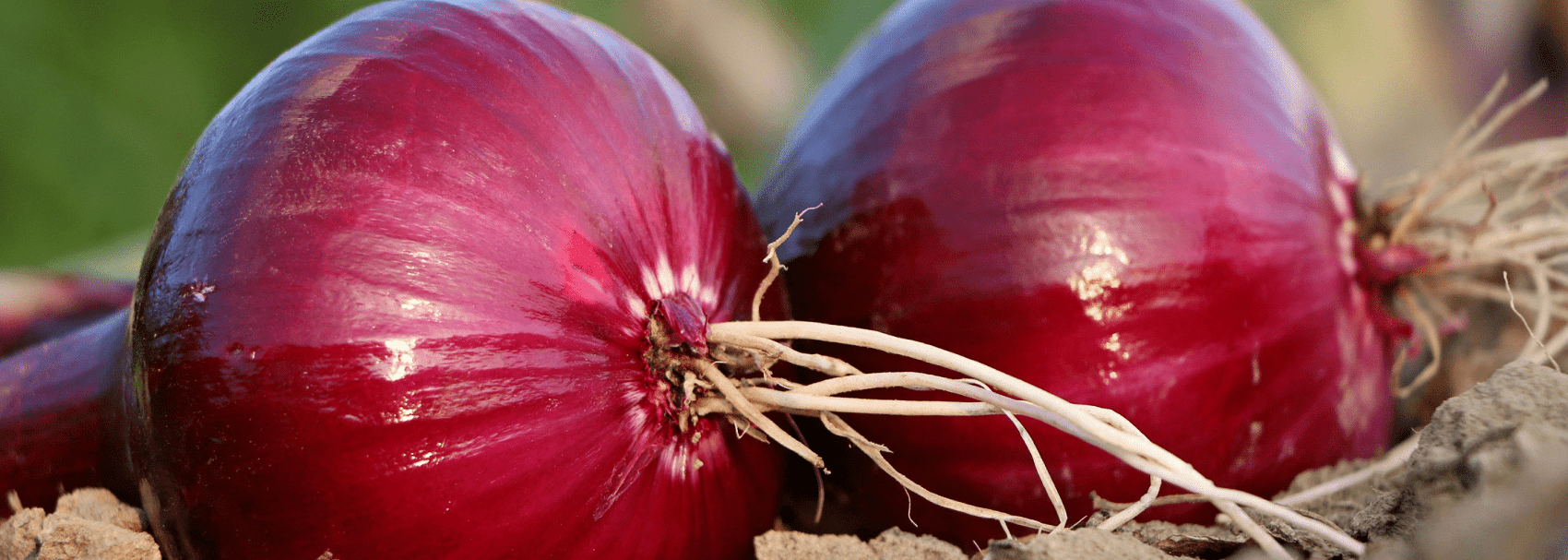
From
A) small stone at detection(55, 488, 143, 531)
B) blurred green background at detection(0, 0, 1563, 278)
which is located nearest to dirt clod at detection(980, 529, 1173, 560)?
small stone at detection(55, 488, 143, 531)

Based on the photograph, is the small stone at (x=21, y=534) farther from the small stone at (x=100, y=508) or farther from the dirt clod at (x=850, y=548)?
the dirt clod at (x=850, y=548)

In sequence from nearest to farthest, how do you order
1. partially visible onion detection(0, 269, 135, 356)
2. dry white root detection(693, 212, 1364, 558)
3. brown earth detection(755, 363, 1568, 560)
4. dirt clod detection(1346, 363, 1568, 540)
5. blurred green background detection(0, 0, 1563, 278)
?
brown earth detection(755, 363, 1568, 560)
dirt clod detection(1346, 363, 1568, 540)
dry white root detection(693, 212, 1364, 558)
partially visible onion detection(0, 269, 135, 356)
blurred green background detection(0, 0, 1563, 278)

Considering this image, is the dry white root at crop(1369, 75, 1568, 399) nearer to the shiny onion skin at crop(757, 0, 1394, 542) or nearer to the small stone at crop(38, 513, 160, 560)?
the shiny onion skin at crop(757, 0, 1394, 542)

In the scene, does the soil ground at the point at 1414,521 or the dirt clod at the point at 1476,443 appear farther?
the dirt clod at the point at 1476,443

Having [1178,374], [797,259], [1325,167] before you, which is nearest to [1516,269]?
[1325,167]

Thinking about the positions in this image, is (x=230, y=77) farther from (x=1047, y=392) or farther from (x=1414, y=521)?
(x=1414, y=521)

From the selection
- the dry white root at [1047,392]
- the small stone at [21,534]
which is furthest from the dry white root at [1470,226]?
the small stone at [21,534]

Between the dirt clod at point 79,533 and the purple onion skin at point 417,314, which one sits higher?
the purple onion skin at point 417,314
